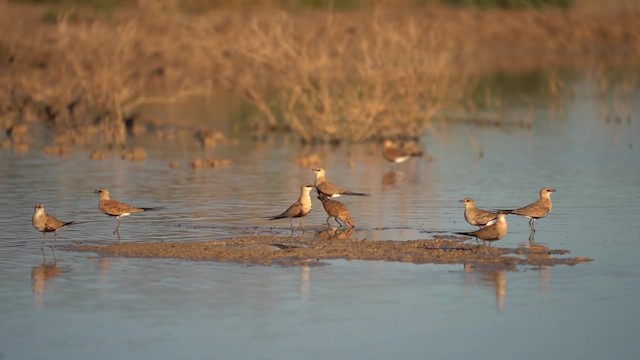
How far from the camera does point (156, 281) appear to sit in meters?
13.6

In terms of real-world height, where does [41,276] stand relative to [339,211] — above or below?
below

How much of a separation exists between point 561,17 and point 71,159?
1371 inches

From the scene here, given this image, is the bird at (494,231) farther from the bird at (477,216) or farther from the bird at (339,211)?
the bird at (339,211)

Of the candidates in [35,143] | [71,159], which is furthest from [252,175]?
[35,143]

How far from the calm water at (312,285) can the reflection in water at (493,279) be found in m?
0.02

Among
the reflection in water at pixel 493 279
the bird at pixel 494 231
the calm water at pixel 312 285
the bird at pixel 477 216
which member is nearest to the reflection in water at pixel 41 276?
the calm water at pixel 312 285

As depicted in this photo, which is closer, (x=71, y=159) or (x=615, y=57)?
(x=71, y=159)

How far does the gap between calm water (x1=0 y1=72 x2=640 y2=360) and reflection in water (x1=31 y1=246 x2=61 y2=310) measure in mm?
30

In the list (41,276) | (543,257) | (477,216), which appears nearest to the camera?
(41,276)

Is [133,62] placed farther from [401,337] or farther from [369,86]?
[401,337]

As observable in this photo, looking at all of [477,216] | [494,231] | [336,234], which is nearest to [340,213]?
[336,234]

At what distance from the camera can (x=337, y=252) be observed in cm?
1489

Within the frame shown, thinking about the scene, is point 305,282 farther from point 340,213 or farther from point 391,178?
point 391,178

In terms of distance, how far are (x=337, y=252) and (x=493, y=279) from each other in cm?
205
